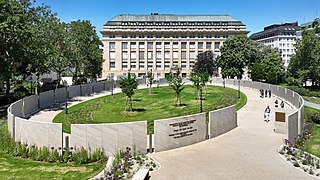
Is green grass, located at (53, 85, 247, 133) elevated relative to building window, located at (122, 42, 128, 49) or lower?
lower

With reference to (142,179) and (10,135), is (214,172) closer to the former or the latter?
(142,179)

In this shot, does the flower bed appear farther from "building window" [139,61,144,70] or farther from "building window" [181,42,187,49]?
"building window" [181,42,187,49]

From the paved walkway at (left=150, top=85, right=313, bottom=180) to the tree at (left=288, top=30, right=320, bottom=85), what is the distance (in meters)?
43.8

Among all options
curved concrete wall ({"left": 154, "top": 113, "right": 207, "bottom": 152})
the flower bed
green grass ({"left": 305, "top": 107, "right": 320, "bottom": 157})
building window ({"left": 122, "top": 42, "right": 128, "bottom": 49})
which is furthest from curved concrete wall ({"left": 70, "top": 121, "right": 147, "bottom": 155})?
building window ({"left": 122, "top": 42, "right": 128, "bottom": 49})

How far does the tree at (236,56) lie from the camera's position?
73.9m

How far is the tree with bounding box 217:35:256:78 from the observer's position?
243 ft

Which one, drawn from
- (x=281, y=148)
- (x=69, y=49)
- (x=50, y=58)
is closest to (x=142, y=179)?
(x=281, y=148)

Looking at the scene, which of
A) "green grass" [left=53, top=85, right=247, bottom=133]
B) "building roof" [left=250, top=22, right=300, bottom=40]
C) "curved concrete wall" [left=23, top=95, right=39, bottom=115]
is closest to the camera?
"green grass" [left=53, top=85, right=247, bottom=133]

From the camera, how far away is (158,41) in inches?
4158

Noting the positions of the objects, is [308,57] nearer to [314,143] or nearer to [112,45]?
[314,143]

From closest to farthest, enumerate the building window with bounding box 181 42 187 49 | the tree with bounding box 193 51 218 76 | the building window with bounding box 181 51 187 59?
the tree with bounding box 193 51 218 76 → the building window with bounding box 181 42 187 49 → the building window with bounding box 181 51 187 59

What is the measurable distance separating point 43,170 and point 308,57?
58.2 meters

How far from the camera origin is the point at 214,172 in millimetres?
11930

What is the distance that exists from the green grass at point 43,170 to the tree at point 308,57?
53720 millimetres
